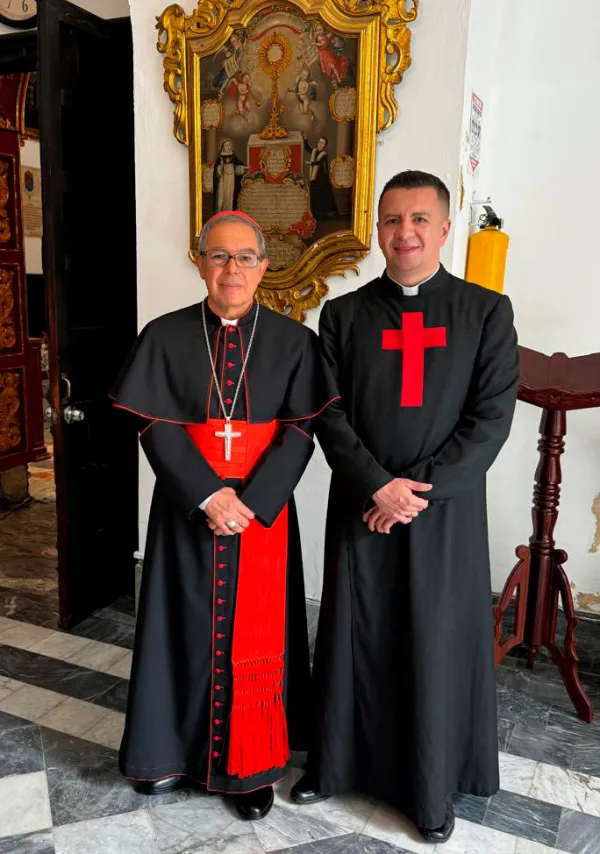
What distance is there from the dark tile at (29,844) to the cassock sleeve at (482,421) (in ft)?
4.99

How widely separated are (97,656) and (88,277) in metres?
1.76

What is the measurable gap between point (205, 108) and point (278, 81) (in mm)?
340

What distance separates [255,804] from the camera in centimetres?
232

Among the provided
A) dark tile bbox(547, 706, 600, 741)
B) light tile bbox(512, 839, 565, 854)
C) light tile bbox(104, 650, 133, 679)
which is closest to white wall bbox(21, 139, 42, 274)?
light tile bbox(104, 650, 133, 679)

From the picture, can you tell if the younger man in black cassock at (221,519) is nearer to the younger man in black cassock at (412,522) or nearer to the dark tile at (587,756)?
the younger man in black cassock at (412,522)

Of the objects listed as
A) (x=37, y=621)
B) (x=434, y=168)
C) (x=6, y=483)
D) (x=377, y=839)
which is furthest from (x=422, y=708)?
(x=6, y=483)

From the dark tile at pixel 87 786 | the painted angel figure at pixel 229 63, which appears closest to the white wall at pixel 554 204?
the painted angel figure at pixel 229 63

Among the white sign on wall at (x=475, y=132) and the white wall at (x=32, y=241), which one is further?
the white wall at (x=32, y=241)

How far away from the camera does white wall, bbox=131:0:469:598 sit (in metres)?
2.70

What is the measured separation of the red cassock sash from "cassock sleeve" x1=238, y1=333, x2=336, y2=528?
→ 56 millimetres

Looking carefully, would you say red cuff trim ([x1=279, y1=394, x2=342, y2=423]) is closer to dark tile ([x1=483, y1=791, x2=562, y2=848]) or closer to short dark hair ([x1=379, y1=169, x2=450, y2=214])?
short dark hair ([x1=379, y1=169, x2=450, y2=214])

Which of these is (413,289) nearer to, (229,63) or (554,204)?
(554,204)

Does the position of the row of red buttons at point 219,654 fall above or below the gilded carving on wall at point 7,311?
below

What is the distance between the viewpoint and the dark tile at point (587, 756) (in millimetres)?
2617
